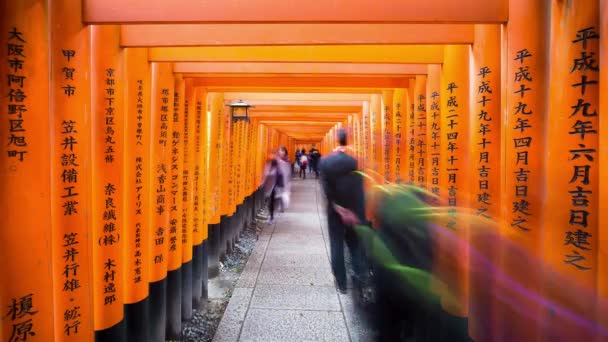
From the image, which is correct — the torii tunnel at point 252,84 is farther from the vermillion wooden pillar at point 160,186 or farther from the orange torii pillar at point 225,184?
the orange torii pillar at point 225,184

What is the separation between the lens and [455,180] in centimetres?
358

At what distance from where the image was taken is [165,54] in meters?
3.77

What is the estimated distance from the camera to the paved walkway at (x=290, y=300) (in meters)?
4.66

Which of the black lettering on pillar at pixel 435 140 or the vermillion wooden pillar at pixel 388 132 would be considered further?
the vermillion wooden pillar at pixel 388 132

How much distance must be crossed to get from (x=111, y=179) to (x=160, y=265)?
1.50 metres

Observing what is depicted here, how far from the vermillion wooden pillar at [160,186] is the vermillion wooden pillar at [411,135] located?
3.07 meters

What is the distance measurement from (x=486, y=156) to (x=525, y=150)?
21.6 inches

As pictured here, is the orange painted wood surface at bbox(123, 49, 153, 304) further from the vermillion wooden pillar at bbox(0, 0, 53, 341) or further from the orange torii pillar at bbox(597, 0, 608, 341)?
the orange torii pillar at bbox(597, 0, 608, 341)

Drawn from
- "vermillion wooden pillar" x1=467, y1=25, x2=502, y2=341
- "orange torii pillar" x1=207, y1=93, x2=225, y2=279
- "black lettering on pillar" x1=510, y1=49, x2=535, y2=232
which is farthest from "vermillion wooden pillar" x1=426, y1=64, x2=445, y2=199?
"orange torii pillar" x1=207, y1=93, x2=225, y2=279

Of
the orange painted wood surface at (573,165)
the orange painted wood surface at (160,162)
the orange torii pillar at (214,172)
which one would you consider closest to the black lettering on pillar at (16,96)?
the orange painted wood surface at (160,162)

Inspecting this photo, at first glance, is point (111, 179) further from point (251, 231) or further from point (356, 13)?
point (251, 231)

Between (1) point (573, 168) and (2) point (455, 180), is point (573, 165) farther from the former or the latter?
(2) point (455, 180)

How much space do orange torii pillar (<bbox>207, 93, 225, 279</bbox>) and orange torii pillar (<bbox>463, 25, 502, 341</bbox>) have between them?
4.76 meters

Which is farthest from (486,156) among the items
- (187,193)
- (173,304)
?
(173,304)
